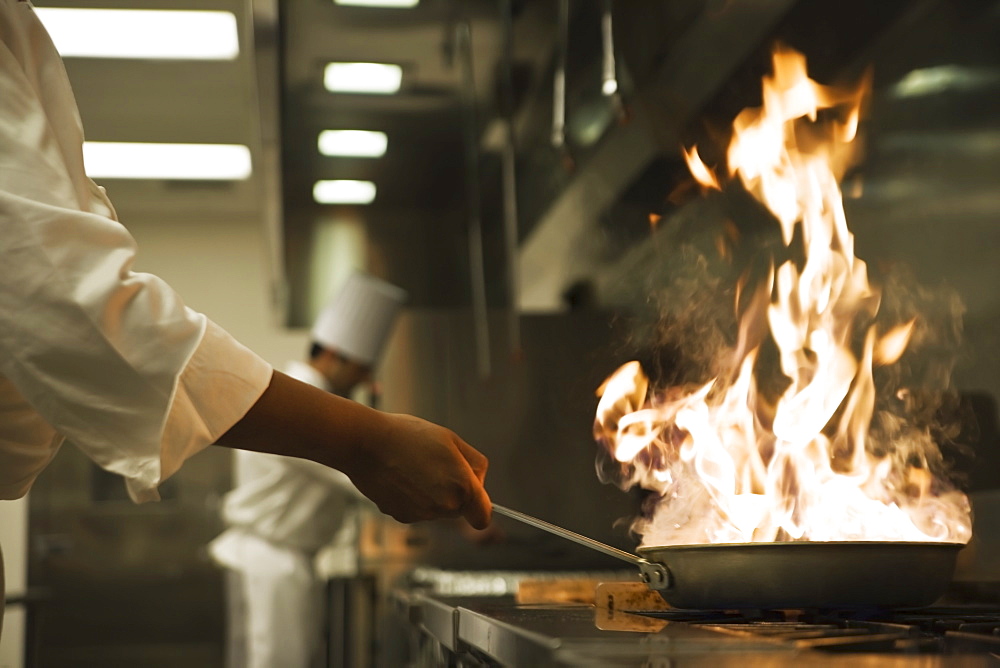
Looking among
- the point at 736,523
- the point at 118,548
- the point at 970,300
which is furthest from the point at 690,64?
the point at 118,548

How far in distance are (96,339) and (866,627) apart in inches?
29.1

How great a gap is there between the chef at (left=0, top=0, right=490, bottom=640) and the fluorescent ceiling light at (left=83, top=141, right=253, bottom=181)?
13.6ft

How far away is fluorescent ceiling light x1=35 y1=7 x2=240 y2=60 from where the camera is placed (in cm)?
359

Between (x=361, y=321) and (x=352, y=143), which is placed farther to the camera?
(x=361, y=321)

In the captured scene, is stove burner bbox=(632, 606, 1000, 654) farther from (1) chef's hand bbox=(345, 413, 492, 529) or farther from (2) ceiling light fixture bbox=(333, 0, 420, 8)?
(2) ceiling light fixture bbox=(333, 0, 420, 8)

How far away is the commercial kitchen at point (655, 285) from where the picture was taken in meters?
1.03

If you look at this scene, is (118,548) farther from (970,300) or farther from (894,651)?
(894,651)

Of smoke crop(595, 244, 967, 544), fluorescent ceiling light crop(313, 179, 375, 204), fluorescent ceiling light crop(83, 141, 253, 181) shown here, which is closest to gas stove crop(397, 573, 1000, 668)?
smoke crop(595, 244, 967, 544)

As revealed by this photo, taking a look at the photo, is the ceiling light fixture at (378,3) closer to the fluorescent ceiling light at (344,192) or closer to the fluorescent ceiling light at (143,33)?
the fluorescent ceiling light at (344,192)

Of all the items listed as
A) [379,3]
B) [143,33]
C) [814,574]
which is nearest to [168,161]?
[143,33]

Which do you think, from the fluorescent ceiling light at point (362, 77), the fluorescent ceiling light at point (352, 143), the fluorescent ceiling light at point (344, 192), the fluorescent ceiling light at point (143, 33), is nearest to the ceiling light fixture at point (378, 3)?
the fluorescent ceiling light at point (362, 77)

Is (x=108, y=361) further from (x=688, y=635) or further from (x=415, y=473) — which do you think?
(x=688, y=635)

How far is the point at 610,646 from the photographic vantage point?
0.70 metres

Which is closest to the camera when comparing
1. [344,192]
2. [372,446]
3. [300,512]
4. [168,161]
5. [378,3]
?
[372,446]
